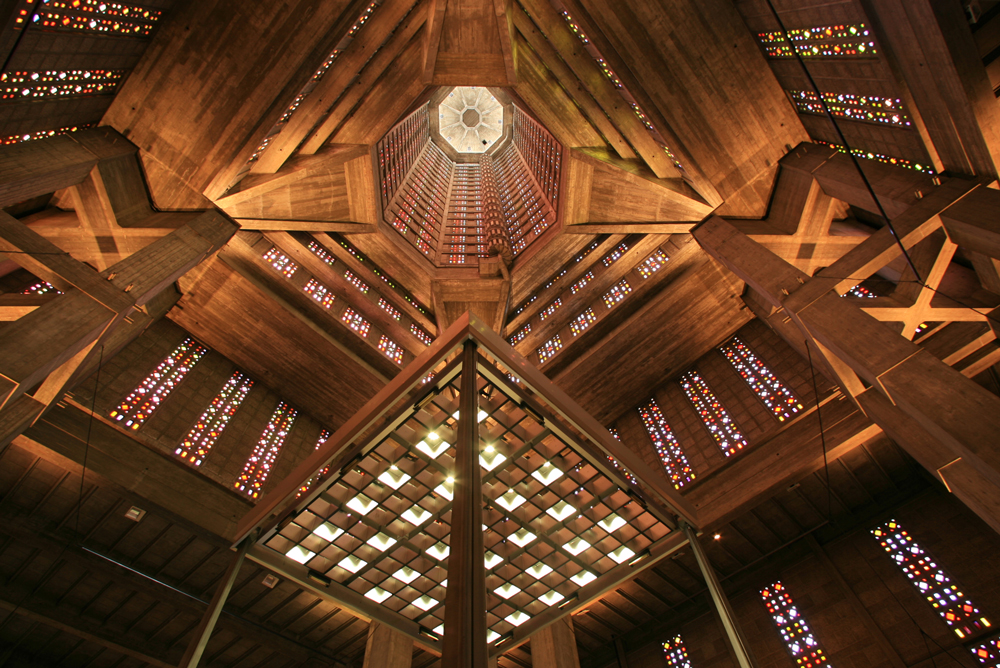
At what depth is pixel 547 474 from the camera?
688 centimetres

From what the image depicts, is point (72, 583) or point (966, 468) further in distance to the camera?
point (72, 583)

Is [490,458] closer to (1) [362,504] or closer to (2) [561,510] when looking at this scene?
(2) [561,510]

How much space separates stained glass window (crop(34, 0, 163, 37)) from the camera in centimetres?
848

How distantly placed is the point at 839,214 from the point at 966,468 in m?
9.04

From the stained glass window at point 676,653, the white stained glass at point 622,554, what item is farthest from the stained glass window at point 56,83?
the stained glass window at point 676,653

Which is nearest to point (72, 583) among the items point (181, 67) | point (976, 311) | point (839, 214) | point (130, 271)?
point (130, 271)

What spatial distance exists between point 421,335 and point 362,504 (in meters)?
13.1

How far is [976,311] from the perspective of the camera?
8703mm

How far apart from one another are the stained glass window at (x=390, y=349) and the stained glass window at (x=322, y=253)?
327 centimetres

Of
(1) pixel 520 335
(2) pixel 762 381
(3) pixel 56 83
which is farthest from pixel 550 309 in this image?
(3) pixel 56 83

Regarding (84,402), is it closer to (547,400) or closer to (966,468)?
(547,400)

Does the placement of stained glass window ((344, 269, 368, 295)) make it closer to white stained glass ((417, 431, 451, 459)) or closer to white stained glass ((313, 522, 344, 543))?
white stained glass ((313, 522, 344, 543))

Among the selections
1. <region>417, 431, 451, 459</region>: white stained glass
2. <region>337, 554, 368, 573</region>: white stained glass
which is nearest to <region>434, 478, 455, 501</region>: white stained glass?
<region>417, 431, 451, 459</region>: white stained glass

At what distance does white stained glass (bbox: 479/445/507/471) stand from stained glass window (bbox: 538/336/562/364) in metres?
11.4
